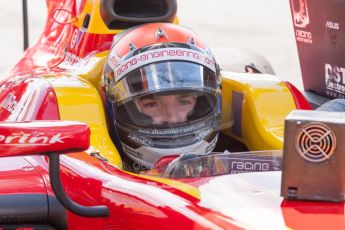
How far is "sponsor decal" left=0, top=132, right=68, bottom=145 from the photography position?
101 inches

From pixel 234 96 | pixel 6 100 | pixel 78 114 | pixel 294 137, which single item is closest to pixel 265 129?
pixel 234 96

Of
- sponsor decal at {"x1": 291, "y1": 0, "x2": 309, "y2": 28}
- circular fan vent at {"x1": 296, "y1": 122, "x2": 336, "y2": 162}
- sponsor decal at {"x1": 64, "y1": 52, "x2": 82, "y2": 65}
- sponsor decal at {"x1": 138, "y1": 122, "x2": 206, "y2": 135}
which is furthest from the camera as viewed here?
sponsor decal at {"x1": 291, "y1": 0, "x2": 309, "y2": 28}

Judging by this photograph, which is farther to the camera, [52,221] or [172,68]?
[172,68]

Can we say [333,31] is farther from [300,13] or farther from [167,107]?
[167,107]

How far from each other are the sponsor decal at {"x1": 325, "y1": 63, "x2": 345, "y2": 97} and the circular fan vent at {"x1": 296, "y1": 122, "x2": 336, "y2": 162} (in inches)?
92.1

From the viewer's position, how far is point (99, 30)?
14.6 ft

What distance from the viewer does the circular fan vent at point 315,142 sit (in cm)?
236

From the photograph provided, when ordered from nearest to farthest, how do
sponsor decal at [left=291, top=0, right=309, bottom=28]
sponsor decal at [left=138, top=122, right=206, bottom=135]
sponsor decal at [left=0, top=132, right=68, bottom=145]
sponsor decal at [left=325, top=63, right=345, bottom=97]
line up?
sponsor decal at [left=0, top=132, right=68, bottom=145] → sponsor decal at [left=138, top=122, right=206, bottom=135] → sponsor decal at [left=325, top=63, right=345, bottom=97] → sponsor decal at [left=291, top=0, right=309, bottom=28]

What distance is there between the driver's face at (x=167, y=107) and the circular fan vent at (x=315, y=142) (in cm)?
108

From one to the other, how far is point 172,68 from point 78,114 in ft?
1.15

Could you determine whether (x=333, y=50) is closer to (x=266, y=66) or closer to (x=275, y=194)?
(x=266, y=66)

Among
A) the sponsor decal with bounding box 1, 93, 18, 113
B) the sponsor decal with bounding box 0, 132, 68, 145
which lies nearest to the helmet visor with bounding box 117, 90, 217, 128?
the sponsor decal with bounding box 1, 93, 18, 113

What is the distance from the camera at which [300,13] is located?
4914mm

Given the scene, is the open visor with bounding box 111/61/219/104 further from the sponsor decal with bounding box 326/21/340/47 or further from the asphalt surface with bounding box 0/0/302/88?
the asphalt surface with bounding box 0/0/302/88
